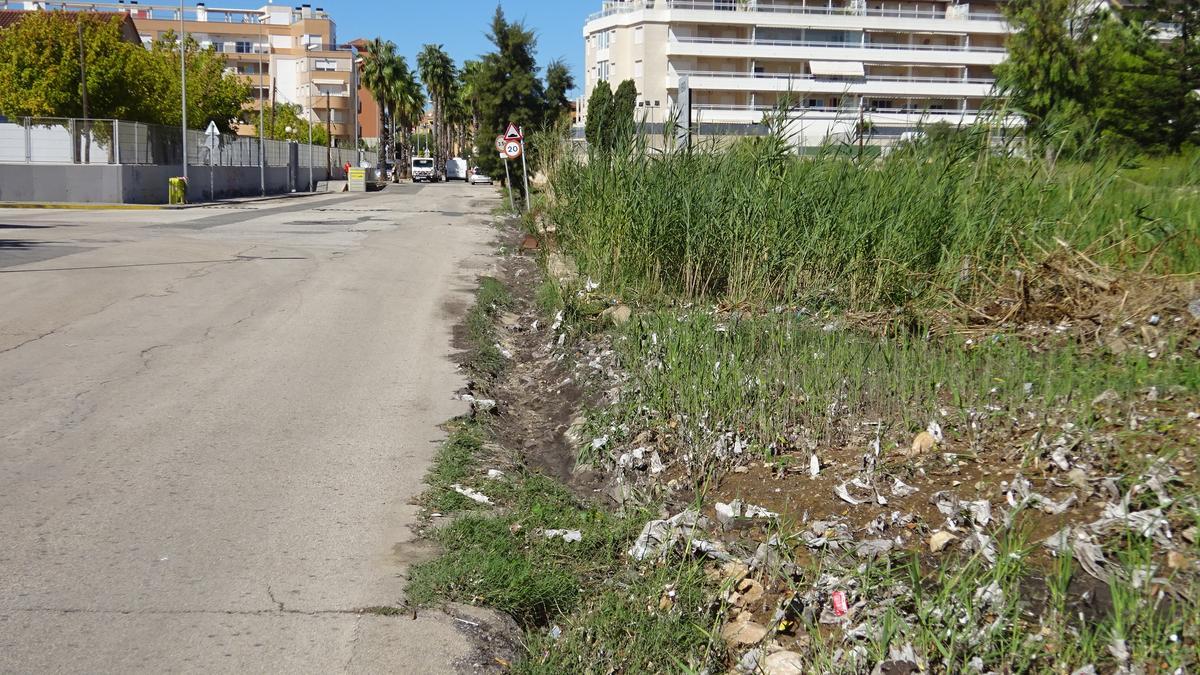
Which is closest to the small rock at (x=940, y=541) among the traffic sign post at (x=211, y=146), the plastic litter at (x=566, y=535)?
the plastic litter at (x=566, y=535)

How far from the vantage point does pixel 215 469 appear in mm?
6703

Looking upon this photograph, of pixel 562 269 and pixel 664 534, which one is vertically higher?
pixel 562 269

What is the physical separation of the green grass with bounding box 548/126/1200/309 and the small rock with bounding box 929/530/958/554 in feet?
13.8

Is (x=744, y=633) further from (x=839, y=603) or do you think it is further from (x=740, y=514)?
(x=740, y=514)

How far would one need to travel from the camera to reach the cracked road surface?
4.50m

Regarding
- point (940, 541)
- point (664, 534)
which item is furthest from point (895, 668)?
point (664, 534)

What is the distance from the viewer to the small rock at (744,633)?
4449 millimetres

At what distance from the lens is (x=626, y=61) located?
73562mm

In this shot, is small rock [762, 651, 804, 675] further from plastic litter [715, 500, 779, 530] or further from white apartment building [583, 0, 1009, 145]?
white apartment building [583, 0, 1009, 145]

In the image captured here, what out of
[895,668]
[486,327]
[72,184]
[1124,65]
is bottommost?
[895,668]

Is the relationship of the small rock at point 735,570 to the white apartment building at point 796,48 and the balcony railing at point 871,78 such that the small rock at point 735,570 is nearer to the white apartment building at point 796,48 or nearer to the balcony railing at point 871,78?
the white apartment building at point 796,48

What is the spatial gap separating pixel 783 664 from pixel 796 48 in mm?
72018

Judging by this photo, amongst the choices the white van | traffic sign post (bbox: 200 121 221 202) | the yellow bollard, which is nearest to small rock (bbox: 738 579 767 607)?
the yellow bollard

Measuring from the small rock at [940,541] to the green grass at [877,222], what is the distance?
420 cm
